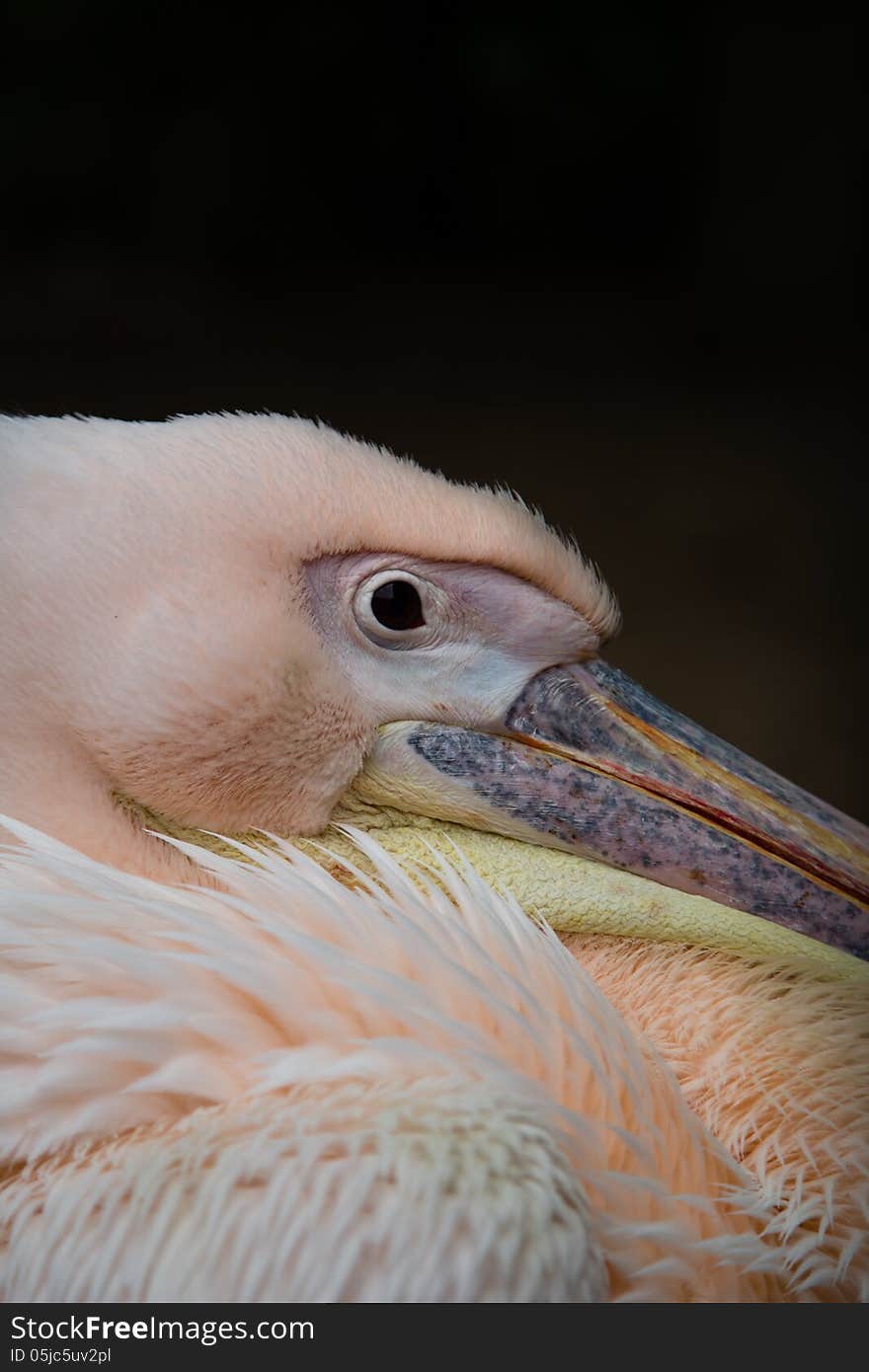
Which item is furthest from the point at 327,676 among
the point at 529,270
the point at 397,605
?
the point at 529,270

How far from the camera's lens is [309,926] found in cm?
116

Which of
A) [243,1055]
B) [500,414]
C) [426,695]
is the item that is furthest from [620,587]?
[243,1055]

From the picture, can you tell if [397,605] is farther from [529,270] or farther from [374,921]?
[529,270]

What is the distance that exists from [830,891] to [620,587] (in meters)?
1.53

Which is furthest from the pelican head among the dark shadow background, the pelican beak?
the dark shadow background

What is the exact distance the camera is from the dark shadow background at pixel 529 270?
1696 mm

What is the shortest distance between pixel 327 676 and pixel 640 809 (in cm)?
36

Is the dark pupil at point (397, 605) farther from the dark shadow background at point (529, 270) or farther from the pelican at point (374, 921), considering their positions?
the dark shadow background at point (529, 270)

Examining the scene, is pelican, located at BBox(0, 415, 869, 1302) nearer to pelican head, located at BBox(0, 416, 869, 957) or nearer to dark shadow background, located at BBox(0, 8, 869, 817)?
pelican head, located at BBox(0, 416, 869, 957)

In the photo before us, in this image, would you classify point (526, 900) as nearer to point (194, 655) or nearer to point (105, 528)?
point (194, 655)

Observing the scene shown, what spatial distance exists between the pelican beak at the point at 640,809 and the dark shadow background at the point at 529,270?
0.55 meters

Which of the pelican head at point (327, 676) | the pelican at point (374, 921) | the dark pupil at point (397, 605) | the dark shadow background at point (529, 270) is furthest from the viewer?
the dark shadow background at point (529, 270)

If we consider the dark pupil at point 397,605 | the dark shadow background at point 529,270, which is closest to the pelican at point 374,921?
the dark pupil at point 397,605

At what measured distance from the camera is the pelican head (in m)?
1.30
